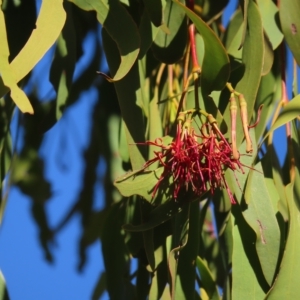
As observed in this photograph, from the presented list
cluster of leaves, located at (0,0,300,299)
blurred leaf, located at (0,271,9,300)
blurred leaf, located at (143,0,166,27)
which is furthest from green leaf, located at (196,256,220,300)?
blurred leaf, located at (143,0,166,27)

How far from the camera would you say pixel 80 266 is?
1.24m

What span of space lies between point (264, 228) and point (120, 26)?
0.27 meters

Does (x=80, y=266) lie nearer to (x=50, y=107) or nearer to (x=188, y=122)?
(x=50, y=107)

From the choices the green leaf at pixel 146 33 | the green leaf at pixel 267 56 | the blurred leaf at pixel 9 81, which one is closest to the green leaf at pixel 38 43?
the blurred leaf at pixel 9 81

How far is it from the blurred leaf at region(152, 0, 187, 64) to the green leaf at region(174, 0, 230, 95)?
104mm

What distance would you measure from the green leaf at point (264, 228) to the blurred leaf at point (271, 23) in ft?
0.69

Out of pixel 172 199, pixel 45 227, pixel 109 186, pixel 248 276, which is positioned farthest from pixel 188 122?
pixel 45 227

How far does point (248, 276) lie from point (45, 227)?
506 millimetres

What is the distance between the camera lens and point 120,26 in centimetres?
81

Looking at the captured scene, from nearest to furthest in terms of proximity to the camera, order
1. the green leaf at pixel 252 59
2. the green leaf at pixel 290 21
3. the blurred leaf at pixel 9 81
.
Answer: the blurred leaf at pixel 9 81 < the green leaf at pixel 252 59 < the green leaf at pixel 290 21

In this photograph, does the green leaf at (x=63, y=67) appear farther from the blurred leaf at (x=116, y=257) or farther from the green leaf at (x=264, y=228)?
the green leaf at (x=264, y=228)

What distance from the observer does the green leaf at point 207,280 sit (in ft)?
3.33

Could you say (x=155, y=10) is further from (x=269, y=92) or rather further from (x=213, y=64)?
(x=269, y=92)

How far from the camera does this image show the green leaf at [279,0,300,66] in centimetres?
93
